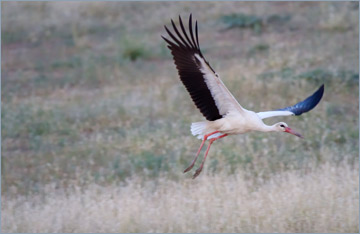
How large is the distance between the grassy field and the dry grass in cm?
1

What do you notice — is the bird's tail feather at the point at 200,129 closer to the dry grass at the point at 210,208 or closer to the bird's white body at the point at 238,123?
the bird's white body at the point at 238,123

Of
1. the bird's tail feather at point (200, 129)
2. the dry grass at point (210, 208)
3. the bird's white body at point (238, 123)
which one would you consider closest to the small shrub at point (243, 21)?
the dry grass at point (210, 208)

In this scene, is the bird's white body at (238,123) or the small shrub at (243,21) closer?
the bird's white body at (238,123)

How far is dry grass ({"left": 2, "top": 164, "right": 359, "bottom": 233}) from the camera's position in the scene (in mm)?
6270

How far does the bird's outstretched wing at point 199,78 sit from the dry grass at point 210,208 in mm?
994

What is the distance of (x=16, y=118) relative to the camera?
35.3ft

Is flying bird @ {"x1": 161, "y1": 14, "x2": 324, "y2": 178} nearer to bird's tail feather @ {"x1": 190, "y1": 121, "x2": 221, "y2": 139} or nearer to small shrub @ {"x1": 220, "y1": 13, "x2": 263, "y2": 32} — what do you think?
bird's tail feather @ {"x1": 190, "y1": 121, "x2": 221, "y2": 139}

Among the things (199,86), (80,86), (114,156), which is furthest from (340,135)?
(80,86)

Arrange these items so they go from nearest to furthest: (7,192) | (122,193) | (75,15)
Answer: (122,193) → (7,192) → (75,15)

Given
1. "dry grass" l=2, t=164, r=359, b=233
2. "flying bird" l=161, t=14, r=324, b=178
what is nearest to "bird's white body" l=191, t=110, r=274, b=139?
"flying bird" l=161, t=14, r=324, b=178

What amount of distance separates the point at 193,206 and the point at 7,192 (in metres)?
2.53

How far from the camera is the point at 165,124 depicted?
1027 centimetres

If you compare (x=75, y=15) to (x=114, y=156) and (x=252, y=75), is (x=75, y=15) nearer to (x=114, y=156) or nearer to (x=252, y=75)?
(x=252, y=75)

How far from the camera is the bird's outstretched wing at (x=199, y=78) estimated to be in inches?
219
